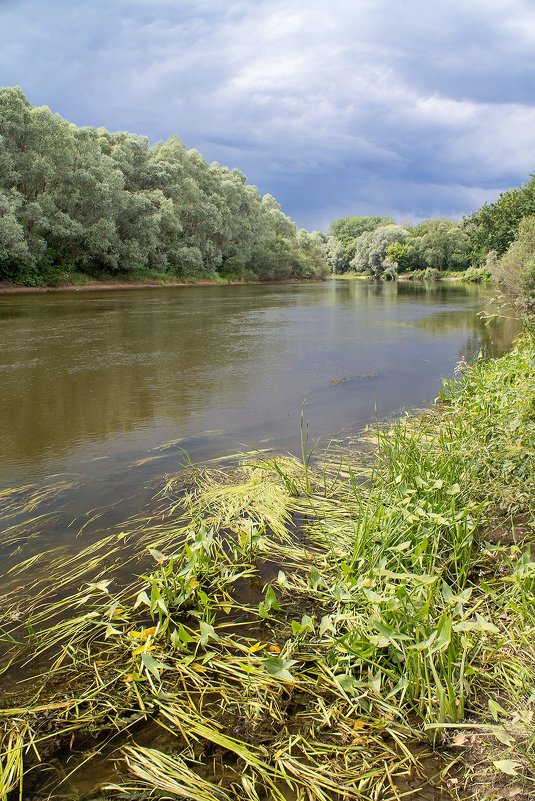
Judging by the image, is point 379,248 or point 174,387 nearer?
point 174,387

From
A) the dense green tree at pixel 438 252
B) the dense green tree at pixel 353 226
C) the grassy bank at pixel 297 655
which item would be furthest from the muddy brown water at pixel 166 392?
the dense green tree at pixel 353 226

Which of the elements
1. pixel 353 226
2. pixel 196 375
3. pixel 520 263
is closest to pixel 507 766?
pixel 196 375

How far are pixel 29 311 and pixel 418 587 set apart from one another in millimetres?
23045

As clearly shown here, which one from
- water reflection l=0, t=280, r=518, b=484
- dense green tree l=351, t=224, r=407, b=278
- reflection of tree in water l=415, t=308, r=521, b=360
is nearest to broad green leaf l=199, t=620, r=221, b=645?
water reflection l=0, t=280, r=518, b=484

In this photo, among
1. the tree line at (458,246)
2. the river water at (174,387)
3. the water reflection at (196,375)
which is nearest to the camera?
the river water at (174,387)

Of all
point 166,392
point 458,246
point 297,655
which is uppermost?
point 458,246

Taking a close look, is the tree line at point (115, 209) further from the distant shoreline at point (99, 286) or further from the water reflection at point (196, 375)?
the water reflection at point (196, 375)

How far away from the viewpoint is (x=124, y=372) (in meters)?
11.3

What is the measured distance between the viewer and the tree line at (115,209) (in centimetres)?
3353

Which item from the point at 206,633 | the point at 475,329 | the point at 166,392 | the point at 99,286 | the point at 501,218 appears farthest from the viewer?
the point at 501,218

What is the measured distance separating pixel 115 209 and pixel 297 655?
4298cm

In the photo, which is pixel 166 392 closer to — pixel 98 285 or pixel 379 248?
pixel 98 285

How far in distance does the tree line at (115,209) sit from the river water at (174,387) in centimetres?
1670

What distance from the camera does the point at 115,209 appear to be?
41.0m
